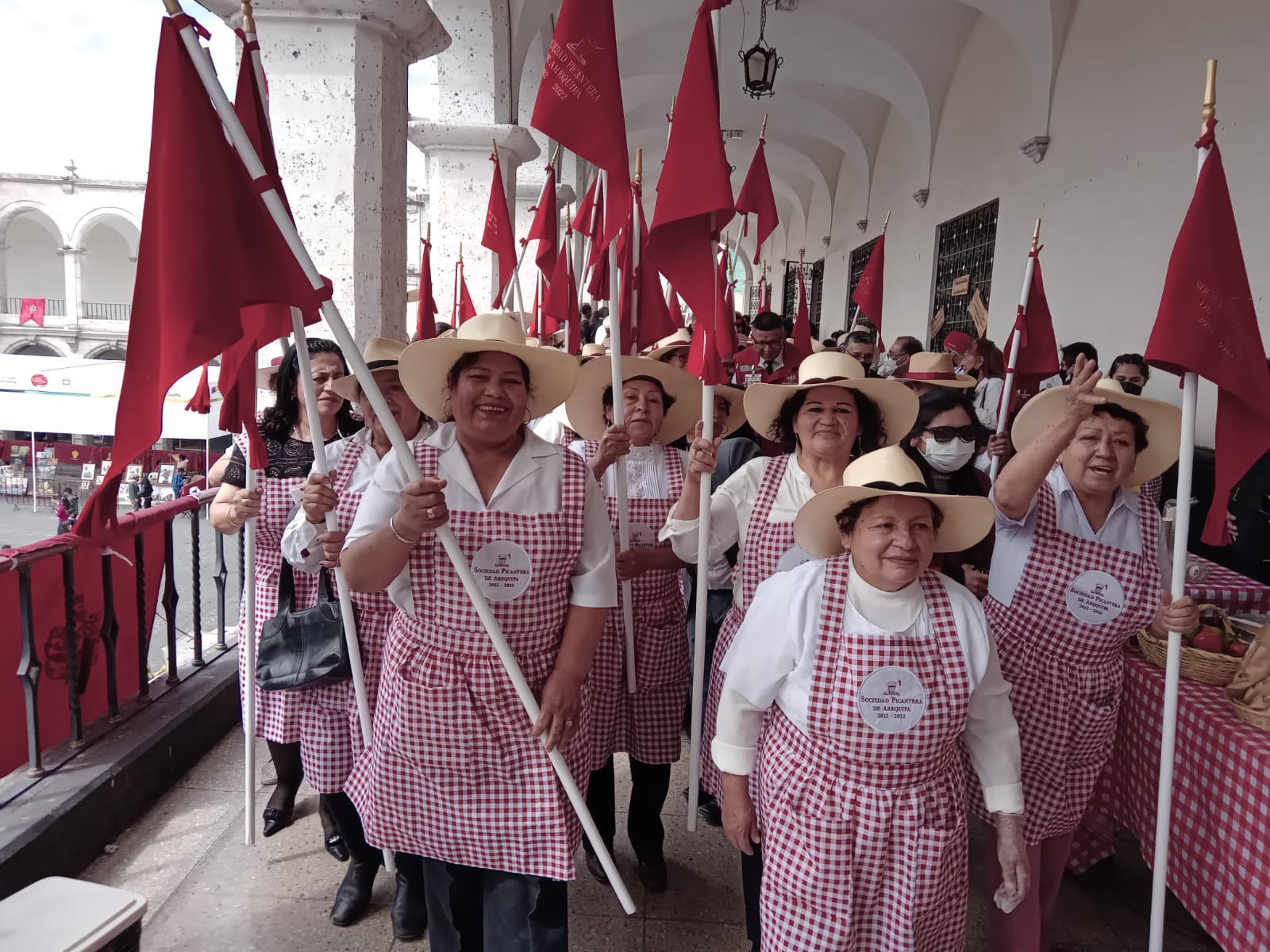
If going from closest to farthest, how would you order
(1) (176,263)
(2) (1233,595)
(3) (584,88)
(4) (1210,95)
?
(1) (176,263) → (4) (1210,95) → (3) (584,88) → (2) (1233,595)

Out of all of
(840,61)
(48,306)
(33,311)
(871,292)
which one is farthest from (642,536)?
(48,306)

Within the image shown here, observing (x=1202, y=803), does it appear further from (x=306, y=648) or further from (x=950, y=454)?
(x=306, y=648)

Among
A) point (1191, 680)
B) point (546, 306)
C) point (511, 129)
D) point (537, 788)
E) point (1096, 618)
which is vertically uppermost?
point (511, 129)

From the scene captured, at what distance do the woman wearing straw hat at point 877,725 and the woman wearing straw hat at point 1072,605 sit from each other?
1.89 feet

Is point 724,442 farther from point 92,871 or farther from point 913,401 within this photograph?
point 92,871

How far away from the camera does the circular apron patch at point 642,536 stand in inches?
120

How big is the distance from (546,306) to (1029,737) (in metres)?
3.93

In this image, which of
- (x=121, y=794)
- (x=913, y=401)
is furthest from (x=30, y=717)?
(x=913, y=401)

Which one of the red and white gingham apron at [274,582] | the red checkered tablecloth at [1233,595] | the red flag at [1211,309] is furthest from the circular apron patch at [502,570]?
the red checkered tablecloth at [1233,595]

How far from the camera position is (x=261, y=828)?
3203mm

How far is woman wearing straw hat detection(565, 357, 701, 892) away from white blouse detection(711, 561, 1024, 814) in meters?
0.79

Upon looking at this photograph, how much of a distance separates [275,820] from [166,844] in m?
0.39

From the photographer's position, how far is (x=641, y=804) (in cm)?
301

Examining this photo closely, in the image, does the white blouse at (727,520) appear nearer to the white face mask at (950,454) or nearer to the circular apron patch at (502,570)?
the white face mask at (950,454)
